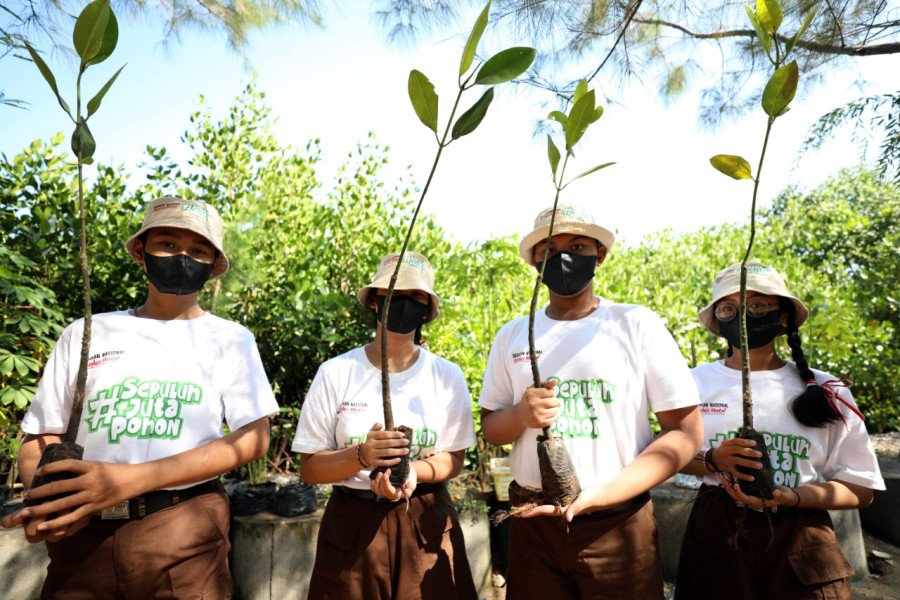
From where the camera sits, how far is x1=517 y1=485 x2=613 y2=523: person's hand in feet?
6.35

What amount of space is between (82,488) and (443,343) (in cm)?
342

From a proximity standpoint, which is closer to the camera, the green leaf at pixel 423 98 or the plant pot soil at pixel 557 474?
the green leaf at pixel 423 98

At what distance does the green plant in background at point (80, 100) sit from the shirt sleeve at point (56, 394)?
28 centimetres

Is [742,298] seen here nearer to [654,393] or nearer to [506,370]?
[654,393]

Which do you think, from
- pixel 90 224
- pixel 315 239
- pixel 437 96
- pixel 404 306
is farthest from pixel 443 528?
pixel 90 224

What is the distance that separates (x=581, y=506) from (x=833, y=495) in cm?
101

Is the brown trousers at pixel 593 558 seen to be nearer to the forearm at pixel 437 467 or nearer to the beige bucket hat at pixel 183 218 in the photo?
the forearm at pixel 437 467

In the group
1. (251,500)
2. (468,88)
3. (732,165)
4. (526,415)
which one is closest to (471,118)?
(468,88)

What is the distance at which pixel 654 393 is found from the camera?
2203 mm

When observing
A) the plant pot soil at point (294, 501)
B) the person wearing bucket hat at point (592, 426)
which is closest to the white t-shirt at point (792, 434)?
the person wearing bucket hat at point (592, 426)

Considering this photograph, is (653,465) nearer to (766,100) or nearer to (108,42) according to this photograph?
(766,100)

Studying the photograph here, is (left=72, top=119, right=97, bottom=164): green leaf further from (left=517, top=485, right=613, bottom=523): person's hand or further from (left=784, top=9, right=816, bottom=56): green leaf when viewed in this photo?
(left=784, top=9, right=816, bottom=56): green leaf

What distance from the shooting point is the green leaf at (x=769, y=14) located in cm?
182

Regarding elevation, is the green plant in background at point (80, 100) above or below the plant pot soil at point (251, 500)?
above
